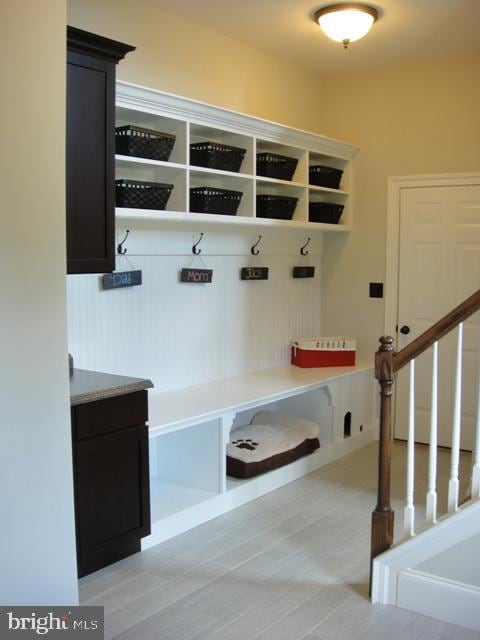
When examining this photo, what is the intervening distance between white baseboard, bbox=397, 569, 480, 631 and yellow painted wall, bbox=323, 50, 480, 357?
2683 mm

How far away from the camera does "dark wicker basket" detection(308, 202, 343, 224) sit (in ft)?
16.5

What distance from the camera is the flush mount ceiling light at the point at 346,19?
12.5ft

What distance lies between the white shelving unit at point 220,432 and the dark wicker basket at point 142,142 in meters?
1.34

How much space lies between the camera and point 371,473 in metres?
4.45

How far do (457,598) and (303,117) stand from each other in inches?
144

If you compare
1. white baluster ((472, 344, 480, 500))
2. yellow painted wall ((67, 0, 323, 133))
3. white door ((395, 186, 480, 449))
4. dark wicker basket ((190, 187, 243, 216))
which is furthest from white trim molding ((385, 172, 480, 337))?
white baluster ((472, 344, 480, 500))

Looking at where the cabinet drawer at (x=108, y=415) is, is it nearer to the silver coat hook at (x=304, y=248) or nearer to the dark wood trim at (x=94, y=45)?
the dark wood trim at (x=94, y=45)

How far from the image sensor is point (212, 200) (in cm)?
392

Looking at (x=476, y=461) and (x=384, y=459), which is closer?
(x=476, y=461)

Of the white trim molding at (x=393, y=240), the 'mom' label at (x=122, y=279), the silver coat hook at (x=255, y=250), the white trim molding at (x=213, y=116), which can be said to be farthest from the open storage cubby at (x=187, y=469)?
the white trim molding at (x=393, y=240)

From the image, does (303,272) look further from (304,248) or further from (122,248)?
(122,248)

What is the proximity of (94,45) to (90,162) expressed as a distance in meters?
0.48

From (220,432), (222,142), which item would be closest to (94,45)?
(222,142)

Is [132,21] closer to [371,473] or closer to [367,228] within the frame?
[367,228]
